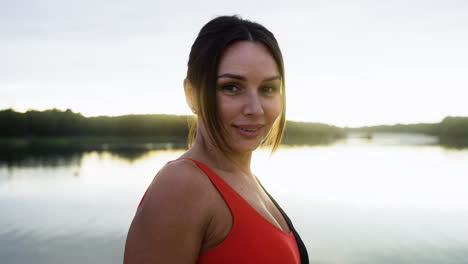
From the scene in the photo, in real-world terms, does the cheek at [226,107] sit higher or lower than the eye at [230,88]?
lower

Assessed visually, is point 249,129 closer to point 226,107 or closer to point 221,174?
point 226,107

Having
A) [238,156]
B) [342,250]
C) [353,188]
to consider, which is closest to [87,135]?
[353,188]

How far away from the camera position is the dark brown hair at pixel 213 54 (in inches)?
69.2

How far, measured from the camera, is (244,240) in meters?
1.57

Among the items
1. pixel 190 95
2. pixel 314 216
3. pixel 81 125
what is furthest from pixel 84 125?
pixel 190 95

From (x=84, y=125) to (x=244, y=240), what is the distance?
158m

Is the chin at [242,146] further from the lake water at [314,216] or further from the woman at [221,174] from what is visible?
the lake water at [314,216]

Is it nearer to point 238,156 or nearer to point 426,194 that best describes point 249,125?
point 238,156

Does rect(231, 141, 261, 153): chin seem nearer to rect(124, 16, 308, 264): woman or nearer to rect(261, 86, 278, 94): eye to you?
rect(124, 16, 308, 264): woman

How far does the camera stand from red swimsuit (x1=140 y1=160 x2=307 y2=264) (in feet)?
5.03

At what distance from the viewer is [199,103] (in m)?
1.83

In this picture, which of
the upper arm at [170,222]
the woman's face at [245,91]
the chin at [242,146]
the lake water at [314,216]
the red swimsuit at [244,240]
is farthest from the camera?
the lake water at [314,216]

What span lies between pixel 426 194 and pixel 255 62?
4667 centimetres

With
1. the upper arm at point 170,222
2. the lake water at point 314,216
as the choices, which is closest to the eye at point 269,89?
the upper arm at point 170,222
